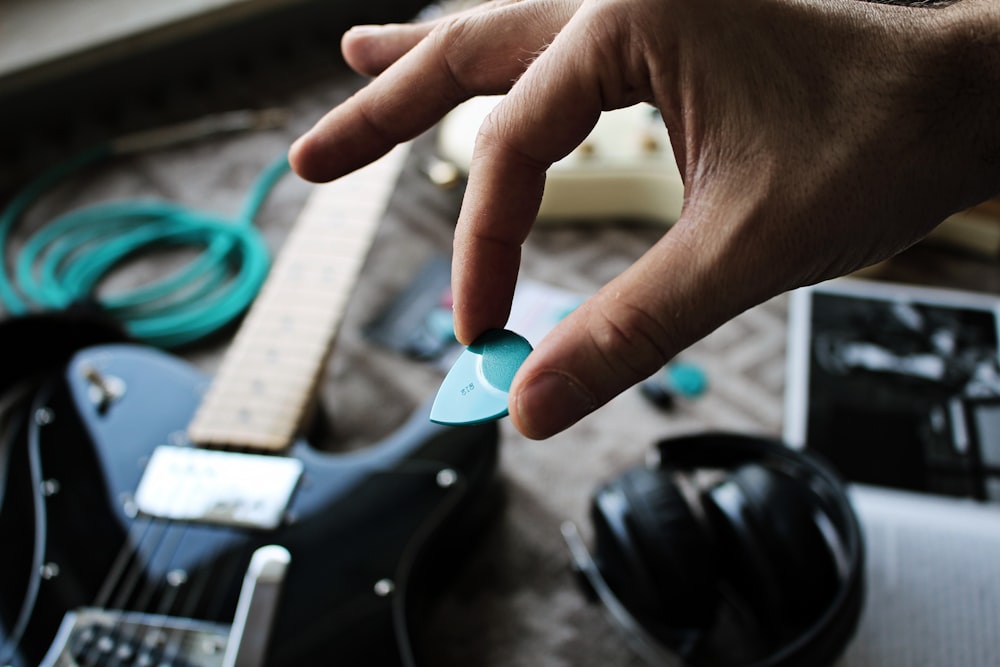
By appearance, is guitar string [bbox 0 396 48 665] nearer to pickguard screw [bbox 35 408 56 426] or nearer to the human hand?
pickguard screw [bbox 35 408 56 426]

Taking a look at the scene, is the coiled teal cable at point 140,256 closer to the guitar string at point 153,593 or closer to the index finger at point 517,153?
the guitar string at point 153,593

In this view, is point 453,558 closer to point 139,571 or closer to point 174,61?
point 139,571

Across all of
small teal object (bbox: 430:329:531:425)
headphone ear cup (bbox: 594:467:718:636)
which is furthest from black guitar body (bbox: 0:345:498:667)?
small teal object (bbox: 430:329:531:425)

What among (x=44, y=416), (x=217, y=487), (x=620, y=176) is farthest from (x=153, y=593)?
(x=620, y=176)

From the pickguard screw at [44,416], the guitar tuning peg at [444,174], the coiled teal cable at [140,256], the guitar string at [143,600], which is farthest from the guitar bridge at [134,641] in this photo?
the guitar tuning peg at [444,174]

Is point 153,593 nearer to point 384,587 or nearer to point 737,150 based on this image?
point 384,587

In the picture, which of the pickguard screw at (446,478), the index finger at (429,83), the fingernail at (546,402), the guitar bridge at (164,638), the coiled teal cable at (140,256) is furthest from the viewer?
the coiled teal cable at (140,256)
